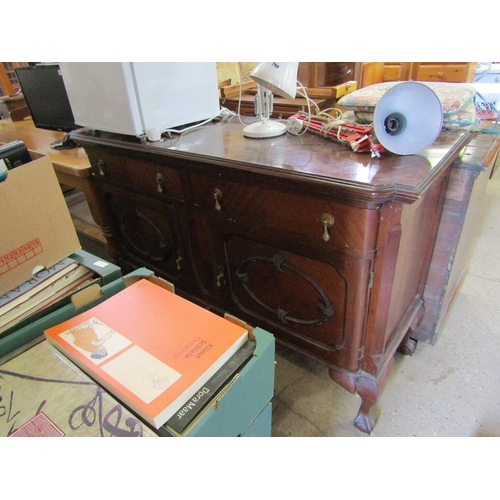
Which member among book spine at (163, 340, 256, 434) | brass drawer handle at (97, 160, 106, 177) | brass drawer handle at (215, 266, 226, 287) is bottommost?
brass drawer handle at (215, 266, 226, 287)

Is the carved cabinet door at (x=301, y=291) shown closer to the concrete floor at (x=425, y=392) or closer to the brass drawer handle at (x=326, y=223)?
the brass drawer handle at (x=326, y=223)

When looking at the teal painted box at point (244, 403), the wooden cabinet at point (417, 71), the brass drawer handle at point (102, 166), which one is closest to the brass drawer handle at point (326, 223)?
the teal painted box at point (244, 403)

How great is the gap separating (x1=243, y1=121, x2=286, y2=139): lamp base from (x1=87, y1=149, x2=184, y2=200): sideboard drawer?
0.82 feet

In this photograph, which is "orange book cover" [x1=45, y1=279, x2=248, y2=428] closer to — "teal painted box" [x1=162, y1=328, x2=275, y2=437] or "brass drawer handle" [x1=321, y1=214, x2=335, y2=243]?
"teal painted box" [x1=162, y1=328, x2=275, y2=437]

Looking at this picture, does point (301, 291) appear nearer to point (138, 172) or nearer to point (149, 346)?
point (149, 346)

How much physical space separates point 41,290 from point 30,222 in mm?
154

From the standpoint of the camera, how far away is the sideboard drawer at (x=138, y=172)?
110cm

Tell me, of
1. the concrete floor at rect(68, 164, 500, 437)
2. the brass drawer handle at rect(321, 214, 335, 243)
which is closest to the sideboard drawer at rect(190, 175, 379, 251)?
the brass drawer handle at rect(321, 214, 335, 243)

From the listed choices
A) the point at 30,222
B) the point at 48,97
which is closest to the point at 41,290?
the point at 30,222

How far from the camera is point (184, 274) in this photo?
1.32m

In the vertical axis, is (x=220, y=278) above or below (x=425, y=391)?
above

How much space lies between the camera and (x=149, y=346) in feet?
2.05

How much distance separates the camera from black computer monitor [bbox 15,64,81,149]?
173 centimetres

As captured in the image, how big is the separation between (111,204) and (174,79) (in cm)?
57
